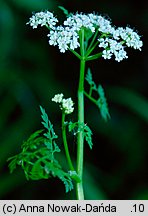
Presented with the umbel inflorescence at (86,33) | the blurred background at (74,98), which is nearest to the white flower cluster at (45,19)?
the umbel inflorescence at (86,33)

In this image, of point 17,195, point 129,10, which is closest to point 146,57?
point 129,10

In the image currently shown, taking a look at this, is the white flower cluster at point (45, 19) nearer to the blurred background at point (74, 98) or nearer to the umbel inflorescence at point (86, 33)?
the umbel inflorescence at point (86, 33)

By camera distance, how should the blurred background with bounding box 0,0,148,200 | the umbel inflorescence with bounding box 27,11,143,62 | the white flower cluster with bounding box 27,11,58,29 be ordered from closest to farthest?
1. the umbel inflorescence with bounding box 27,11,143,62
2. the white flower cluster with bounding box 27,11,58,29
3. the blurred background with bounding box 0,0,148,200

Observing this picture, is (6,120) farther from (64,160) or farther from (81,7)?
(81,7)

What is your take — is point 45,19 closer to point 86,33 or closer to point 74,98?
point 86,33

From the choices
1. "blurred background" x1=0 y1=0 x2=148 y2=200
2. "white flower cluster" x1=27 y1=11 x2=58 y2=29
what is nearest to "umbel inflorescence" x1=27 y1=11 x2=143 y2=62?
"white flower cluster" x1=27 y1=11 x2=58 y2=29

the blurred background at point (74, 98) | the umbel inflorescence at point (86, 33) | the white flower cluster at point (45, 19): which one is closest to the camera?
the umbel inflorescence at point (86, 33)

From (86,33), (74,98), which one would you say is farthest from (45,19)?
(74,98)

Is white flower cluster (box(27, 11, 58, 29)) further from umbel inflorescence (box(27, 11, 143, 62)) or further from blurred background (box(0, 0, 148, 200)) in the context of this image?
blurred background (box(0, 0, 148, 200))
